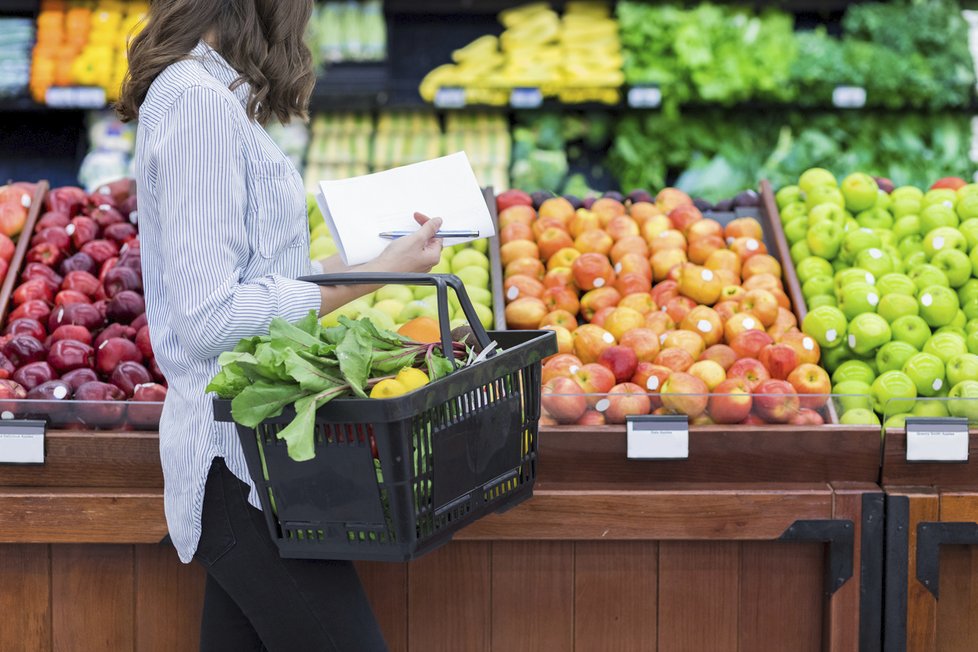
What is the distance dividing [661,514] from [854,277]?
96cm

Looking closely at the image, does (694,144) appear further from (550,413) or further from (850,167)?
(550,413)

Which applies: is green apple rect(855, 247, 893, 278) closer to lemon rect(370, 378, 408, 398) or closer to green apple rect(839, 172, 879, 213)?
green apple rect(839, 172, 879, 213)

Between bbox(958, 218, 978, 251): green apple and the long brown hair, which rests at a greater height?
the long brown hair

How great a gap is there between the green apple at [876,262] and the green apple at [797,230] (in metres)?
0.24

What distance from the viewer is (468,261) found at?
2918 mm

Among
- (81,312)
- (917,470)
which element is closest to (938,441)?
(917,470)

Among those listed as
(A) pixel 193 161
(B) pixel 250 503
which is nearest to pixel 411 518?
(B) pixel 250 503

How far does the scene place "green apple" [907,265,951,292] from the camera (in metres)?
2.63

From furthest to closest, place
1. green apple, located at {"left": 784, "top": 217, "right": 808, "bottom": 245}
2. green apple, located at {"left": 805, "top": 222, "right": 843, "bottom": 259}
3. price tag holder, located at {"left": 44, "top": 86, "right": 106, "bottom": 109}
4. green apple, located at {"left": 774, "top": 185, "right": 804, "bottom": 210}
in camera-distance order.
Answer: price tag holder, located at {"left": 44, "top": 86, "right": 106, "bottom": 109}, green apple, located at {"left": 774, "top": 185, "right": 804, "bottom": 210}, green apple, located at {"left": 784, "top": 217, "right": 808, "bottom": 245}, green apple, located at {"left": 805, "top": 222, "right": 843, "bottom": 259}

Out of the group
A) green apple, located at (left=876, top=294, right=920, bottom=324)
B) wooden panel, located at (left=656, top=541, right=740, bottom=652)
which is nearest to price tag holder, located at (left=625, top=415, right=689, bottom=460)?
wooden panel, located at (left=656, top=541, right=740, bottom=652)

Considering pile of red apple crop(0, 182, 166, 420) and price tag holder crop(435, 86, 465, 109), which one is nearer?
pile of red apple crop(0, 182, 166, 420)

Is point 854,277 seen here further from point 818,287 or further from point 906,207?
point 906,207

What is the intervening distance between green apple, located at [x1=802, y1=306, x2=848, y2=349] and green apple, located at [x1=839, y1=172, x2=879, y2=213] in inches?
22.1

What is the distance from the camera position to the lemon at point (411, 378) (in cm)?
140
